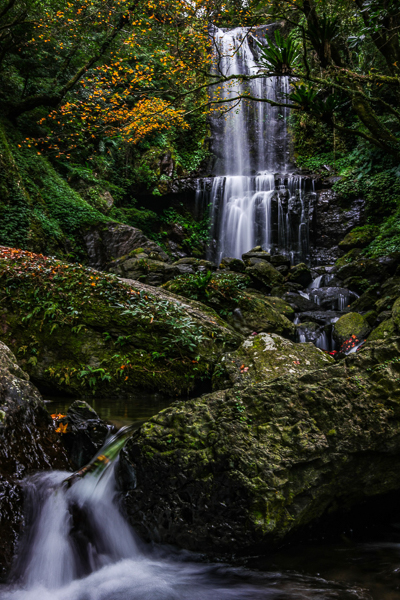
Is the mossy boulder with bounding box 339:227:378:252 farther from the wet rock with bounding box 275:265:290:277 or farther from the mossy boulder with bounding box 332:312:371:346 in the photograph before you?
the mossy boulder with bounding box 332:312:371:346

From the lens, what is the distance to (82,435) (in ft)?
10.7

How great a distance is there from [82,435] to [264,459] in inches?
69.0

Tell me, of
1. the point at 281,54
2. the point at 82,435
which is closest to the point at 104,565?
the point at 82,435

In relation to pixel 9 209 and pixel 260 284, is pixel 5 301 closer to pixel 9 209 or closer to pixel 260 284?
pixel 9 209

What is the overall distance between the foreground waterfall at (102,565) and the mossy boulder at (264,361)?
2193 mm

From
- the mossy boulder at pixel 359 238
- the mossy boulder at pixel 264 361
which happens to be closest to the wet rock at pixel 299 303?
the mossy boulder at pixel 359 238

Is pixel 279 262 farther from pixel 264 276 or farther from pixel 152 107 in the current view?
pixel 152 107

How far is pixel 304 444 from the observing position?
2.39 metres

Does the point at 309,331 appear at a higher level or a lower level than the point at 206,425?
higher

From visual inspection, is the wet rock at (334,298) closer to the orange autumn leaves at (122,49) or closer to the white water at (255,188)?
the white water at (255,188)

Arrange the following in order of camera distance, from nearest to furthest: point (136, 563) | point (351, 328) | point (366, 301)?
point (136, 563) < point (351, 328) < point (366, 301)

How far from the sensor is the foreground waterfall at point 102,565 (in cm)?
221

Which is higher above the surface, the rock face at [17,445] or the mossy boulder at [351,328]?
the mossy boulder at [351,328]

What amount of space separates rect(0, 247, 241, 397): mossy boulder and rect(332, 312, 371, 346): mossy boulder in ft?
11.1
